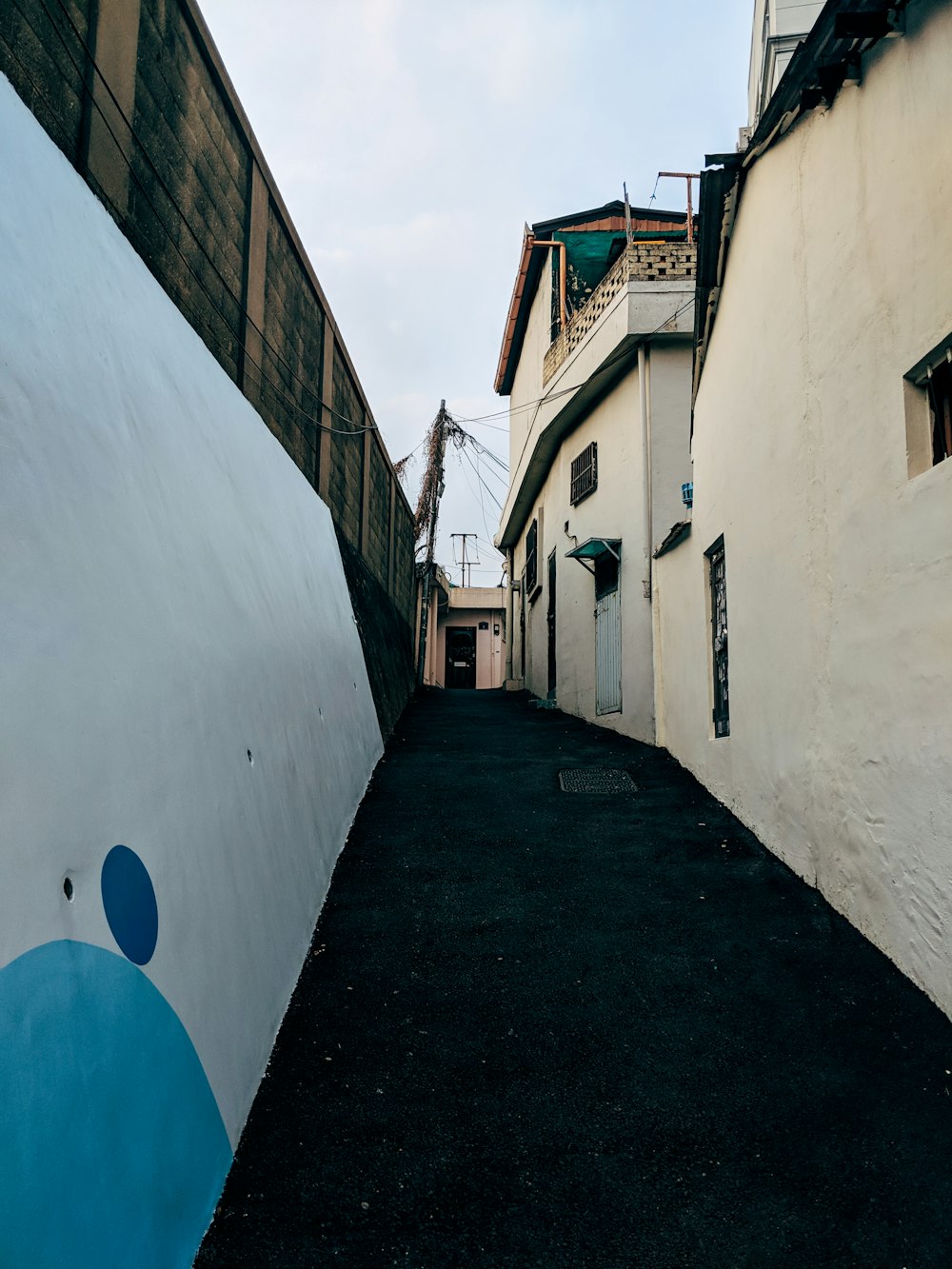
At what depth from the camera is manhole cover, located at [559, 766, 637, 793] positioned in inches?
279

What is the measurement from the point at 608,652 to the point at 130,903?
32.8ft

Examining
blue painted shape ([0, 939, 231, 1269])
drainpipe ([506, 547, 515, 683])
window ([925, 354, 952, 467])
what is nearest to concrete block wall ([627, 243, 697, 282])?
window ([925, 354, 952, 467])

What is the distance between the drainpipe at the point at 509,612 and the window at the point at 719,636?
55.8 feet

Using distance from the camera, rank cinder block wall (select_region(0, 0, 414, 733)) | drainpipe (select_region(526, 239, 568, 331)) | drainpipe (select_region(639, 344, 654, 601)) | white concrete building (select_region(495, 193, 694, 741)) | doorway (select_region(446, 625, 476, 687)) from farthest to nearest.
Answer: doorway (select_region(446, 625, 476, 687)) < drainpipe (select_region(526, 239, 568, 331)) < white concrete building (select_region(495, 193, 694, 741)) < drainpipe (select_region(639, 344, 654, 601)) < cinder block wall (select_region(0, 0, 414, 733))

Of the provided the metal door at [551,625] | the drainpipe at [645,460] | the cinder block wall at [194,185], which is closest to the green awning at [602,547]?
the drainpipe at [645,460]

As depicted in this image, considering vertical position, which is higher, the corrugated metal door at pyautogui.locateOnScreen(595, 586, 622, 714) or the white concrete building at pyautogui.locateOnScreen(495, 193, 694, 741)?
the white concrete building at pyautogui.locateOnScreen(495, 193, 694, 741)

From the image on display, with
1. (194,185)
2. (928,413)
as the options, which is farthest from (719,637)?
(194,185)

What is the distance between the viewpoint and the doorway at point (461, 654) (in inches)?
1403

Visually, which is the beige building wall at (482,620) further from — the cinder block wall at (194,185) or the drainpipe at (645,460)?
the cinder block wall at (194,185)

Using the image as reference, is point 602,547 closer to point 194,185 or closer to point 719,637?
point 719,637

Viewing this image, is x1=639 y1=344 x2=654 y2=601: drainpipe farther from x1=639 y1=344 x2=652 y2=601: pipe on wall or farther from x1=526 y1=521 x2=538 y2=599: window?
x1=526 y1=521 x2=538 y2=599: window

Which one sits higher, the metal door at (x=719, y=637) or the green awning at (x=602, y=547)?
the green awning at (x=602, y=547)

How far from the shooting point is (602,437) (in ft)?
40.7

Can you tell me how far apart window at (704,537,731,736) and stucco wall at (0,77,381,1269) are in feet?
13.6
